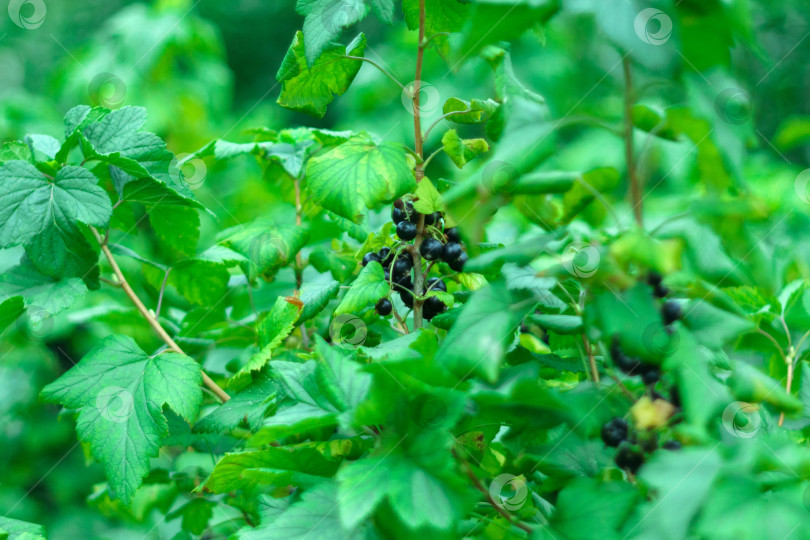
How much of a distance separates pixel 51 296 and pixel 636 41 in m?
0.63

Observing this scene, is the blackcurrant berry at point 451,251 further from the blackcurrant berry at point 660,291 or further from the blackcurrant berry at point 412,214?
the blackcurrant berry at point 660,291

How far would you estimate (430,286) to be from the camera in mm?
717

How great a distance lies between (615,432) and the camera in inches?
20.4

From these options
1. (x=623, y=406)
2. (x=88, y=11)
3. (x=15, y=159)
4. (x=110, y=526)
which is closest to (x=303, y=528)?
(x=623, y=406)

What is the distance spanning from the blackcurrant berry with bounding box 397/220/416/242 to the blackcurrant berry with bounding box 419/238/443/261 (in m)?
0.02

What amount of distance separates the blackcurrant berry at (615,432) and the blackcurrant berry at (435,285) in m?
0.25

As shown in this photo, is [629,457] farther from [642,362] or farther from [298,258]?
[298,258]

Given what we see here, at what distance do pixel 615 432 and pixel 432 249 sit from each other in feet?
0.83

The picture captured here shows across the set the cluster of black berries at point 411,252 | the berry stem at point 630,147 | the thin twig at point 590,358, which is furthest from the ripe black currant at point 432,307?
the berry stem at point 630,147

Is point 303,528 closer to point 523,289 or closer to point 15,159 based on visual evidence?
point 523,289

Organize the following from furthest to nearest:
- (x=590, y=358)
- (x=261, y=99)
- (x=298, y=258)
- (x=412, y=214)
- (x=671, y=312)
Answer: (x=261, y=99)
(x=298, y=258)
(x=412, y=214)
(x=590, y=358)
(x=671, y=312)

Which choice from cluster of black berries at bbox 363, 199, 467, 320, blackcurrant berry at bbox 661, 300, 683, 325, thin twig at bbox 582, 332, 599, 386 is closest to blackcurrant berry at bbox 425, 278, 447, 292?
cluster of black berries at bbox 363, 199, 467, 320

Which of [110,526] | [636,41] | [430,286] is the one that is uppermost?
[636,41]

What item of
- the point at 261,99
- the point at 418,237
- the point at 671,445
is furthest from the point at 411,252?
the point at 261,99
